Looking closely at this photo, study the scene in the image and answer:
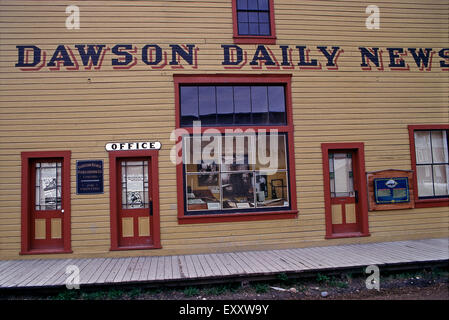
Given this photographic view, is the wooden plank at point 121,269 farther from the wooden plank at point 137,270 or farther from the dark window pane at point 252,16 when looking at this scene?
the dark window pane at point 252,16

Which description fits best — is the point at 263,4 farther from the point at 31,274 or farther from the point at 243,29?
the point at 31,274

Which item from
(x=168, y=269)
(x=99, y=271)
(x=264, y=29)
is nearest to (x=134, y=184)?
(x=99, y=271)

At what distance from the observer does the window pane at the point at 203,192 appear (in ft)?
25.6

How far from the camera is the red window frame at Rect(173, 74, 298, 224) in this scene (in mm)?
7664

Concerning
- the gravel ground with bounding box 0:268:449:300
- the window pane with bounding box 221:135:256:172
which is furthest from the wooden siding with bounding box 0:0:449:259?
the gravel ground with bounding box 0:268:449:300

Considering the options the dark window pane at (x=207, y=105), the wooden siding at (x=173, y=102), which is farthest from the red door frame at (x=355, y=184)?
the dark window pane at (x=207, y=105)

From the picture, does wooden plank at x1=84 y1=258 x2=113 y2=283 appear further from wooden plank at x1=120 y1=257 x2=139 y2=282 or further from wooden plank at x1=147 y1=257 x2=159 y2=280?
wooden plank at x1=147 y1=257 x2=159 y2=280

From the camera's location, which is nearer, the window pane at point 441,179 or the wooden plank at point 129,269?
the wooden plank at point 129,269

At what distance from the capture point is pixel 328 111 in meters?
8.36

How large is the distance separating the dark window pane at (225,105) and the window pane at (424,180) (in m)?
5.71

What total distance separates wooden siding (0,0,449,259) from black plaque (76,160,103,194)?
14 cm

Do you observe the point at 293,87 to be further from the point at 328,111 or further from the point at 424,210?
the point at 424,210
